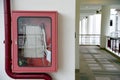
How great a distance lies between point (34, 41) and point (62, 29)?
1.29 feet

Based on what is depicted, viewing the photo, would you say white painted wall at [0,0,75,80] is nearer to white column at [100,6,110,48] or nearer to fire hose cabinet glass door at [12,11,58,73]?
fire hose cabinet glass door at [12,11,58,73]

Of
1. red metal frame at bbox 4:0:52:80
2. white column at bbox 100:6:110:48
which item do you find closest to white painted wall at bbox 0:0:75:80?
red metal frame at bbox 4:0:52:80

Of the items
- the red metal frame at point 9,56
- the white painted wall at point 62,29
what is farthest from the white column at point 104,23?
the red metal frame at point 9,56

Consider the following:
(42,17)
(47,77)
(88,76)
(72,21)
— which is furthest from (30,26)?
(88,76)

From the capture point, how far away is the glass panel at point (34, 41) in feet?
7.73

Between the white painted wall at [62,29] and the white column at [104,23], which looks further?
the white column at [104,23]

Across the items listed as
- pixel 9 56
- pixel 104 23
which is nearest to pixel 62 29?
pixel 9 56

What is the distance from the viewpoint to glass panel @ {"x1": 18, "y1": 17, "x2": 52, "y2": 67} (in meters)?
2.36

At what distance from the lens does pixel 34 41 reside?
240 cm

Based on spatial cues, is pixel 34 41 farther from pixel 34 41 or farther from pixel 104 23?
pixel 104 23

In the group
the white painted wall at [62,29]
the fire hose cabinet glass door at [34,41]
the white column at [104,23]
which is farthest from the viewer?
the white column at [104,23]

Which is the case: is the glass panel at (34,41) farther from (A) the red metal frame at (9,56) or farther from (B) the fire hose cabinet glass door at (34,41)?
(A) the red metal frame at (9,56)

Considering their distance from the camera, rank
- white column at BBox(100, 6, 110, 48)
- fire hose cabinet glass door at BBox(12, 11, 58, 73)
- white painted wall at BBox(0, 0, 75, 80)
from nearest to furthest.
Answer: fire hose cabinet glass door at BBox(12, 11, 58, 73), white painted wall at BBox(0, 0, 75, 80), white column at BBox(100, 6, 110, 48)

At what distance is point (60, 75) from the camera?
8.43 feet
